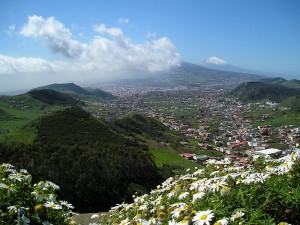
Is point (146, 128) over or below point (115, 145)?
below

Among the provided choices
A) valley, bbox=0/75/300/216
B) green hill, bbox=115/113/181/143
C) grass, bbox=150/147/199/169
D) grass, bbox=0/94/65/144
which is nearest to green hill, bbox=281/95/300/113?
valley, bbox=0/75/300/216

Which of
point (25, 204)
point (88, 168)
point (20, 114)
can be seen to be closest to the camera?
point (25, 204)

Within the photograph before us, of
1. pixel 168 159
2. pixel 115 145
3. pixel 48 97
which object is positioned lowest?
pixel 168 159

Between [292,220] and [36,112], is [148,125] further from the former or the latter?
[292,220]

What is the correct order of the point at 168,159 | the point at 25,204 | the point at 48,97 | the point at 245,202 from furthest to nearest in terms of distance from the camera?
1. the point at 48,97
2. the point at 168,159
3. the point at 25,204
4. the point at 245,202

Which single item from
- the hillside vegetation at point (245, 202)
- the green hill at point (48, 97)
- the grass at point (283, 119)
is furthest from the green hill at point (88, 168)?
the green hill at point (48, 97)

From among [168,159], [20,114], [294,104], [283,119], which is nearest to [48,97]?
[20,114]

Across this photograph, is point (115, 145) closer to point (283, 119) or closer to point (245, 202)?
point (245, 202)

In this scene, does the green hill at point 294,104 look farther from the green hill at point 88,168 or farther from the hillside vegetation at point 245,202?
the hillside vegetation at point 245,202
